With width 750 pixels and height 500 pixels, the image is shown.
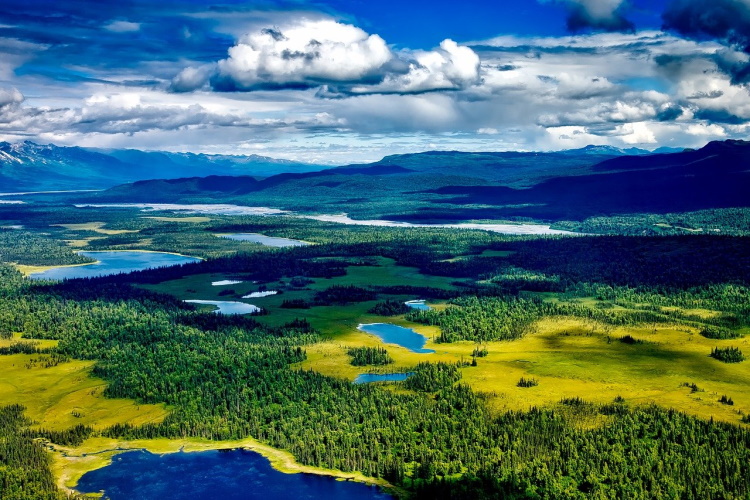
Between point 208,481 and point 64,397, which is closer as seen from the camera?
point 208,481

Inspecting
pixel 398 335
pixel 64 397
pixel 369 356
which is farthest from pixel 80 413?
pixel 398 335

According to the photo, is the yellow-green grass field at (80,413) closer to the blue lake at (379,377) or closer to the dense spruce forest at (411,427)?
the dense spruce forest at (411,427)

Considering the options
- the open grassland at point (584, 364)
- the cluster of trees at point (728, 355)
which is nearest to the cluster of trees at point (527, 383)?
the open grassland at point (584, 364)

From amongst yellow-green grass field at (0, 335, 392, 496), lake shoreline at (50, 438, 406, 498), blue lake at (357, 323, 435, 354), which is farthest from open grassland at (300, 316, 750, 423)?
yellow-green grass field at (0, 335, 392, 496)

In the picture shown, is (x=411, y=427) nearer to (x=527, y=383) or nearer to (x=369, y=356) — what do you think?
(x=527, y=383)

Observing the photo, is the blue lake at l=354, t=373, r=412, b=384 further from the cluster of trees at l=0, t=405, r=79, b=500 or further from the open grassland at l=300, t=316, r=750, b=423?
the cluster of trees at l=0, t=405, r=79, b=500

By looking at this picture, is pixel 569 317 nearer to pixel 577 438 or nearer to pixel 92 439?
pixel 577 438

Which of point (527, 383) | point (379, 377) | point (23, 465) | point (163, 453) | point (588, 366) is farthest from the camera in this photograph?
point (588, 366)
